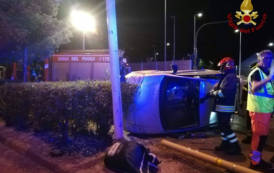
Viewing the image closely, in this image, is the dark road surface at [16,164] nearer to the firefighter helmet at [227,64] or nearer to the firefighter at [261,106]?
the firefighter at [261,106]

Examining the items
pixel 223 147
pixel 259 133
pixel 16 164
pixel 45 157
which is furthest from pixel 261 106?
pixel 16 164

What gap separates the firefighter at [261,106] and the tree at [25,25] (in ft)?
23.2

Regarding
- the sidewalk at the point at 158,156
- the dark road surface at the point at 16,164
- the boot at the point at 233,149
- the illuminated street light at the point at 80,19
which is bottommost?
the dark road surface at the point at 16,164

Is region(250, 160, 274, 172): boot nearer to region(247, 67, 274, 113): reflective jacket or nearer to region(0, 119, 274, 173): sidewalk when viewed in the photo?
region(0, 119, 274, 173): sidewalk

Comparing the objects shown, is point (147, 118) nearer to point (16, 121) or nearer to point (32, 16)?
point (16, 121)

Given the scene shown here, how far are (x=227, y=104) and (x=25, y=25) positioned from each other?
7137 millimetres

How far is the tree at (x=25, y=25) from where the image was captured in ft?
23.7

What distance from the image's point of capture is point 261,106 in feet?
11.5

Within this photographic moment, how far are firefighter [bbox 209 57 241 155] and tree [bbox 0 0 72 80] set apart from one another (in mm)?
6521

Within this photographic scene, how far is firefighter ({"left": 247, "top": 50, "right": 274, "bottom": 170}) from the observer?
3.47 meters

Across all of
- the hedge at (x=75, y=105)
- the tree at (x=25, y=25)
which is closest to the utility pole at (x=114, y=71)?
the hedge at (x=75, y=105)

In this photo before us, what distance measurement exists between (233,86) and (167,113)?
1.52 meters

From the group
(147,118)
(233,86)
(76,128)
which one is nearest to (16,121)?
(76,128)

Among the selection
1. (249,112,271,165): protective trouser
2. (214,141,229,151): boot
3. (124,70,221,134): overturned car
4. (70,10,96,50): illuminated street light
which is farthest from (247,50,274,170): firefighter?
(70,10,96,50): illuminated street light
